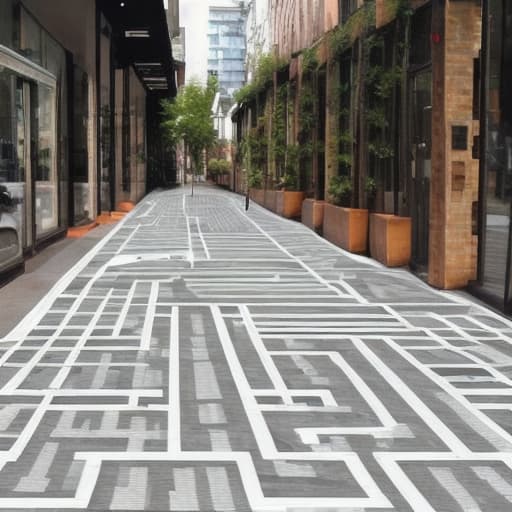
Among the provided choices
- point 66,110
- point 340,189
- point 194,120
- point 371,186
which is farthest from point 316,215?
point 194,120

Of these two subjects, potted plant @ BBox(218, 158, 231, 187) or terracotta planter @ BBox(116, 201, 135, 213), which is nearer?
terracotta planter @ BBox(116, 201, 135, 213)

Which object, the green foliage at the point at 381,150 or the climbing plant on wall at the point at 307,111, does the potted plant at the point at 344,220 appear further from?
the climbing plant on wall at the point at 307,111

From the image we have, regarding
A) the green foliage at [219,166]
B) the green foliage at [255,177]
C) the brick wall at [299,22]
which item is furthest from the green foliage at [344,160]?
the green foliage at [219,166]

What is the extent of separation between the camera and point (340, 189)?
17.5m

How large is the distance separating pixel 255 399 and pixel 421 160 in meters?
7.74

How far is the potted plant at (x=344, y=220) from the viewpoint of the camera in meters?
15.6

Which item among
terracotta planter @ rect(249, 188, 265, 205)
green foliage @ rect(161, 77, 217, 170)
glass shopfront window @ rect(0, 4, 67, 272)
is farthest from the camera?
green foliage @ rect(161, 77, 217, 170)

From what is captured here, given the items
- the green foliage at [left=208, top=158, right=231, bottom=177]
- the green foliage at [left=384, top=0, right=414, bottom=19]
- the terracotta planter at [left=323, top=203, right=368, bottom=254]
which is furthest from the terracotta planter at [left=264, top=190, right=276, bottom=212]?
the green foliage at [left=208, top=158, right=231, bottom=177]

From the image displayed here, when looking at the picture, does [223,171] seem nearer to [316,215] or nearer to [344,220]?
[316,215]

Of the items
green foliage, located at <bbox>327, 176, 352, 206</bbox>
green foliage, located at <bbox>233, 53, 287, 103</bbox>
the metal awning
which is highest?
the metal awning

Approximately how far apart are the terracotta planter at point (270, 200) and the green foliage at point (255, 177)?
7.50ft

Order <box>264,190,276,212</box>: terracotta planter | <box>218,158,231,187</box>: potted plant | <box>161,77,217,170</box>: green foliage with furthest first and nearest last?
1. <box>218,158,231,187</box>: potted plant
2. <box>161,77,217,170</box>: green foliage
3. <box>264,190,276,212</box>: terracotta planter

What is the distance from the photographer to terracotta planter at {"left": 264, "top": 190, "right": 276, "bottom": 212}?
2820 cm

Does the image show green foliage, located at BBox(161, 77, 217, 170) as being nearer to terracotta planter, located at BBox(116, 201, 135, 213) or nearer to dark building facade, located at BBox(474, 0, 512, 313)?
terracotta planter, located at BBox(116, 201, 135, 213)
